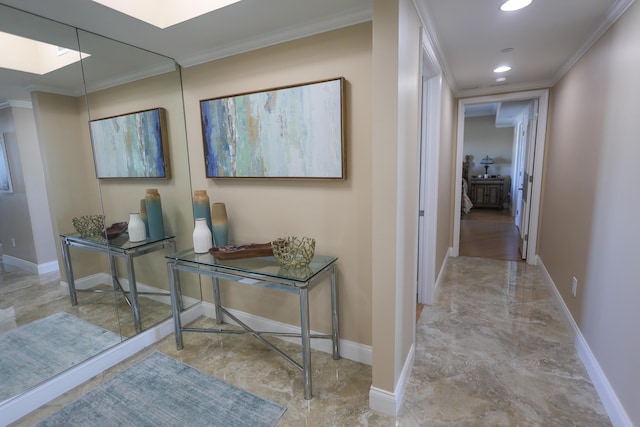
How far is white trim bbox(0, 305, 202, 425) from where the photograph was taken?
5.76 ft

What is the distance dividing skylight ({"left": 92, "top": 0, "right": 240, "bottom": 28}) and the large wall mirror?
0.49 metres

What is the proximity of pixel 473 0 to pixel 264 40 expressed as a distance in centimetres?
128

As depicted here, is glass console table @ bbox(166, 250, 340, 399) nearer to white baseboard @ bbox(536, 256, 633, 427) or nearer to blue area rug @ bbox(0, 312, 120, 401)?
blue area rug @ bbox(0, 312, 120, 401)

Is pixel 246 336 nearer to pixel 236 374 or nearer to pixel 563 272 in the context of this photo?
pixel 236 374

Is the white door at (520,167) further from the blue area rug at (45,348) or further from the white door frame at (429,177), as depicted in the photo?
the blue area rug at (45,348)

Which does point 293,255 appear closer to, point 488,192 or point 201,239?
point 201,239

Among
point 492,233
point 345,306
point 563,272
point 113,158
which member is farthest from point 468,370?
point 492,233

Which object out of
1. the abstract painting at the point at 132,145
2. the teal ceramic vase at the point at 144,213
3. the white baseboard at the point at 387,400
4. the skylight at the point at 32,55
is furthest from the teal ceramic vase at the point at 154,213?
the white baseboard at the point at 387,400

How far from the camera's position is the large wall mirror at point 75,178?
73.0 inches

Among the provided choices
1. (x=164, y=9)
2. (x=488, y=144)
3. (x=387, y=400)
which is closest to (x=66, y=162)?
(x=164, y=9)

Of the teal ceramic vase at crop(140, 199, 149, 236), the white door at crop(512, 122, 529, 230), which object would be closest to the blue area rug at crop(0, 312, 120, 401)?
the teal ceramic vase at crop(140, 199, 149, 236)

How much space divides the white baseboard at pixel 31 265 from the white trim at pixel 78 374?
2.17 ft

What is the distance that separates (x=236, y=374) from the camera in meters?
2.08

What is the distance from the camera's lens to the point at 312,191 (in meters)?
2.15
